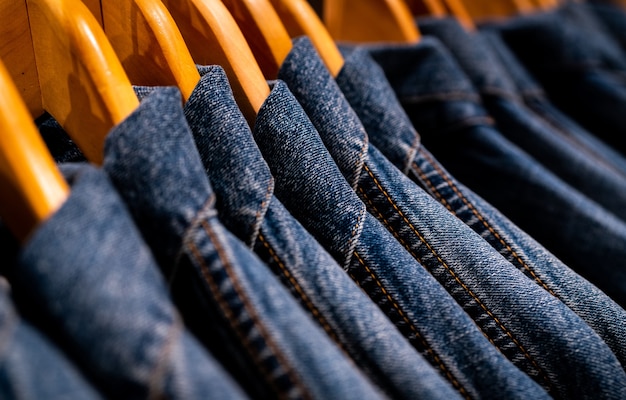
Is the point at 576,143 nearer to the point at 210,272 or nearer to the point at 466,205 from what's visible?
the point at 466,205

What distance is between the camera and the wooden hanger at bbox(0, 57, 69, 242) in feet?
0.90

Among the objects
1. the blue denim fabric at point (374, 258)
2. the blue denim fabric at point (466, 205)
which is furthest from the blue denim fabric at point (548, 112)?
the blue denim fabric at point (374, 258)

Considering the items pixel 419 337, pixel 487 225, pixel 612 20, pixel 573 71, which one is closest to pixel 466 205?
pixel 487 225

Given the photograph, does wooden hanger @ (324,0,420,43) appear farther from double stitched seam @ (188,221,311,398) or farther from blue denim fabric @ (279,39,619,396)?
double stitched seam @ (188,221,311,398)

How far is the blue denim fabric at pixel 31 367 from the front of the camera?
9.5 inches

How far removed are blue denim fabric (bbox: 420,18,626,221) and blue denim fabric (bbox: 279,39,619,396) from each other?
246mm

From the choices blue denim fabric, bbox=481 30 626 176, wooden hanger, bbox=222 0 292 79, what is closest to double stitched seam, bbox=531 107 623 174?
blue denim fabric, bbox=481 30 626 176

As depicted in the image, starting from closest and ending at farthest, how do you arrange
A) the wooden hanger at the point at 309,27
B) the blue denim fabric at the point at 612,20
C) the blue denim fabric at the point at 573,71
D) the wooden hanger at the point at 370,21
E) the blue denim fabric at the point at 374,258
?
1. the blue denim fabric at the point at 374,258
2. the wooden hanger at the point at 309,27
3. the wooden hanger at the point at 370,21
4. the blue denim fabric at the point at 573,71
5. the blue denim fabric at the point at 612,20

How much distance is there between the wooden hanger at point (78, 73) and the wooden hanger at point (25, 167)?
53mm

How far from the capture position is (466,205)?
1.43ft

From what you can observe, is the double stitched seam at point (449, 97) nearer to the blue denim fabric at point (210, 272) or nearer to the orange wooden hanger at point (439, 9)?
the orange wooden hanger at point (439, 9)

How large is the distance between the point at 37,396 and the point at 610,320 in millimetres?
369

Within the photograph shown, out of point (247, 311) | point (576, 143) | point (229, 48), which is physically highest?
point (229, 48)

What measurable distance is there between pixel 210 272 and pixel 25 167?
4.1 inches
